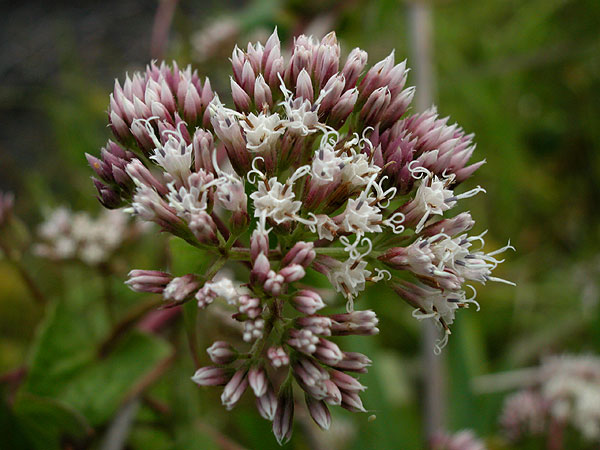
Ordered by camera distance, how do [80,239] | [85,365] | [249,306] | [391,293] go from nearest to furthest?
[249,306] < [85,365] < [80,239] < [391,293]

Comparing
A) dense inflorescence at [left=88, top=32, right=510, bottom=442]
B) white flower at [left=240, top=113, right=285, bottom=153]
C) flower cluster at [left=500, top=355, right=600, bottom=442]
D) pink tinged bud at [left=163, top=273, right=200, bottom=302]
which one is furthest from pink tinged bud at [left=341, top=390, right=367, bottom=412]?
flower cluster at [left=500, top=355, right=600, bottom=442]

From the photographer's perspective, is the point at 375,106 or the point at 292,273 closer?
the point at 292,273

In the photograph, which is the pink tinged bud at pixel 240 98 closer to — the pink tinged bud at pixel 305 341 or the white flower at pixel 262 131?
the white flower at pixel 262 131

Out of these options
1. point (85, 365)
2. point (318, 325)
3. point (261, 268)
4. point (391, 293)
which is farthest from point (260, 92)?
point (391, 293)

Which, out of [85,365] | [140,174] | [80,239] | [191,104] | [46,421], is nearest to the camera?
[140,174]

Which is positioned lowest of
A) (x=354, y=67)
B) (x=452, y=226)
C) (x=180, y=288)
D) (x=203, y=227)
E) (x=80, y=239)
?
(x=80, y=239)

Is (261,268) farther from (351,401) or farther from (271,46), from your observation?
(271,46)
